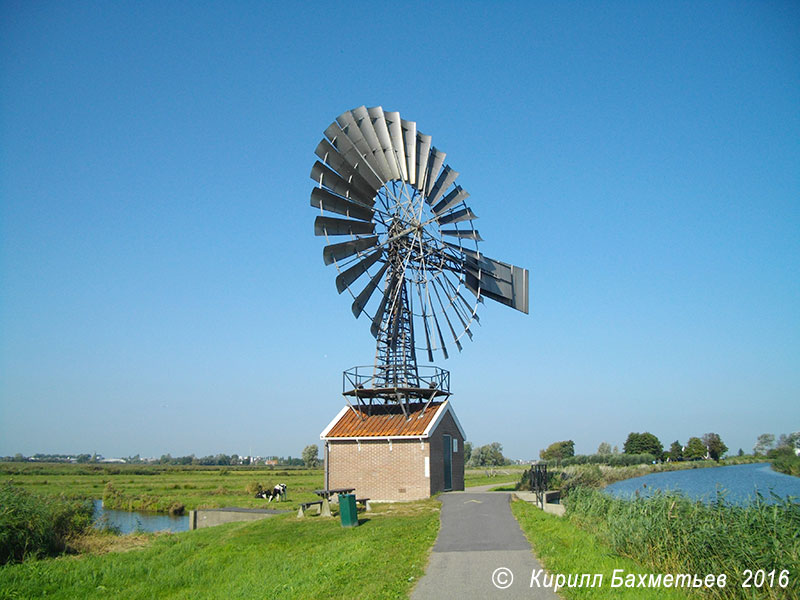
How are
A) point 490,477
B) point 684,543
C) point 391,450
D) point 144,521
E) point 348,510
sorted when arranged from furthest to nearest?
1. point 490,477
2. point 144,521
3. point 391,450
4. point 348,510
5. point 684,543

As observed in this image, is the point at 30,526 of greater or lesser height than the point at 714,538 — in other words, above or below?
below

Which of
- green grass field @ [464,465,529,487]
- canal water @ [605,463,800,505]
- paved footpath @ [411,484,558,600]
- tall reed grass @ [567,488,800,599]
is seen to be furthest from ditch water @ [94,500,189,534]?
tall reed grass @ [567,488,800,599]

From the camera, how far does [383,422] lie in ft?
88.4

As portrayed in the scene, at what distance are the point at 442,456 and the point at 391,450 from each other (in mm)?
2645

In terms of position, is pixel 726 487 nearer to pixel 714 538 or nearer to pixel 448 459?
pixel 714 538

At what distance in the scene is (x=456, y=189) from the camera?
2706 centimetres

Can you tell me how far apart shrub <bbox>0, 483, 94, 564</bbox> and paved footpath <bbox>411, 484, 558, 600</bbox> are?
12758 millimetres

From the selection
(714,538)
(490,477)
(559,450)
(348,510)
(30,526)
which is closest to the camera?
(714,538)

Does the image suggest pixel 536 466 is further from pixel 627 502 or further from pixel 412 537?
pixel 412 537

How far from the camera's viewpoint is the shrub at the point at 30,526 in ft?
62.1

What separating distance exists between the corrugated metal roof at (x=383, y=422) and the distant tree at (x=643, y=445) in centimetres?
6581

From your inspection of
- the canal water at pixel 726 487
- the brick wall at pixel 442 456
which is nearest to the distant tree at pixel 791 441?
the canal water at pixel 726 487

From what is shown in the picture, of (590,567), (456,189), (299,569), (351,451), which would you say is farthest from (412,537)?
(456,189)

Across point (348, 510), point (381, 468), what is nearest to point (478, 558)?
point (348, 510)
